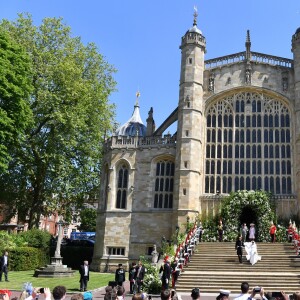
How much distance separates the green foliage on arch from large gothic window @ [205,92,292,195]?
1835 mm

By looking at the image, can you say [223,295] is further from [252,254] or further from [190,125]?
[190,125]

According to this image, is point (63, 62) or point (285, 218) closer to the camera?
point (285, 218)

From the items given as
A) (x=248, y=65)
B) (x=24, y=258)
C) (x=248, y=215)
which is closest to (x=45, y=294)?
(x=24, y=258)

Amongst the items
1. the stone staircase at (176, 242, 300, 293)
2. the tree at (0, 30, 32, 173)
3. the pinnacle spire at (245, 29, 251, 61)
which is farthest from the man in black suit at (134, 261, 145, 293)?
the pinnacle spire at (245, 29, 251, 61)

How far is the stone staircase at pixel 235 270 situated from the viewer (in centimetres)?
1688

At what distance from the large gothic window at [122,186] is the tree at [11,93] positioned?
8.92m

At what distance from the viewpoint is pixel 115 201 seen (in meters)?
29.9

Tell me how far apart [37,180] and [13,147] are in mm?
4233

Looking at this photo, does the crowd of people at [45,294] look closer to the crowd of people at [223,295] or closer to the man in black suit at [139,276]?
the crowd of people at [223,295]

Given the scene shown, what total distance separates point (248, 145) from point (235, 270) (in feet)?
39.5

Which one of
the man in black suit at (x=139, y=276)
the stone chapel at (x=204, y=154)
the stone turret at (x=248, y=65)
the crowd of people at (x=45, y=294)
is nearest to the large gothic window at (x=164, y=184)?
the stone chapel at (x=204, y=154)

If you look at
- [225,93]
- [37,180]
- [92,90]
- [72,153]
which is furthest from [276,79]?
[37,180]

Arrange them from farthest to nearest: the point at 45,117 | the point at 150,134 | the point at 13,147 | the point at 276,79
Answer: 1. the point at 150,134
2. the point at 276,79
3. the point at 45,117
4. the point at 13,147

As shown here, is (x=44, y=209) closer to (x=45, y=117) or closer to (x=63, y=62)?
(x=45, y=117)
